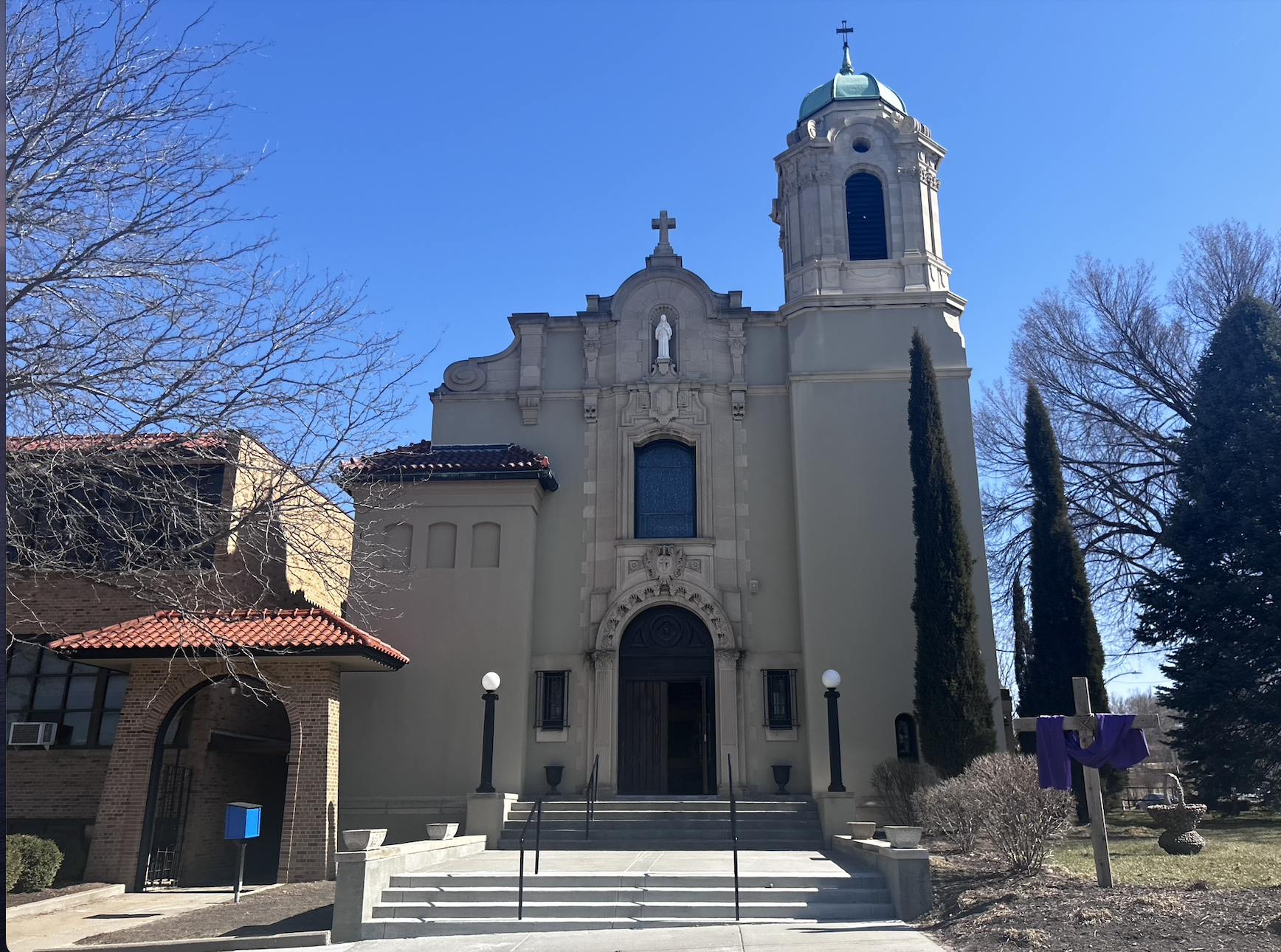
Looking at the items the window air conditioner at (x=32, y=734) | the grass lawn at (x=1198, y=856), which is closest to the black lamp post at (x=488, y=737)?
the window air conditioner at (x=32, y=734)

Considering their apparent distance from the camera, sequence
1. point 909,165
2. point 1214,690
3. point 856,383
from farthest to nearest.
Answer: point 909,165 < point 856,383 < point 1214,690

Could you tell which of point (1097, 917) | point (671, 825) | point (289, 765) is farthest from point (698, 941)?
point (289, 765)

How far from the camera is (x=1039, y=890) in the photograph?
9852 mm

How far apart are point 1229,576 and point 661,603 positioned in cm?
1094

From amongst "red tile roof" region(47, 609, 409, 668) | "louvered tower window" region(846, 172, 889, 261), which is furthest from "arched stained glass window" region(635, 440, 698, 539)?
"red tile roof" region(47, 609, 409, 668)

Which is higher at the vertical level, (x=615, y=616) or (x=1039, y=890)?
(x=615, y=616)

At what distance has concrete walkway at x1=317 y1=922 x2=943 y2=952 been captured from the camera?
9.02 m

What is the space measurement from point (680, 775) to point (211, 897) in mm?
8570

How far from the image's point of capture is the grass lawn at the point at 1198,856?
33.2 ft

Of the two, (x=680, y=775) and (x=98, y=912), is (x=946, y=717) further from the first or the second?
(x=98, y=912)

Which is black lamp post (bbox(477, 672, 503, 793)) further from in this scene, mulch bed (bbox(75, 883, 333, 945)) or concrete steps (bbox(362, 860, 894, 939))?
concrete steps (bbox(362, 860, 894, 939))

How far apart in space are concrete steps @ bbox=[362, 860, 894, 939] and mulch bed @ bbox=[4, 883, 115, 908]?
5.01 metres

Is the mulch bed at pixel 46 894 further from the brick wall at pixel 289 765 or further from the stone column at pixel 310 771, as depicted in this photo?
the stone column at pixel 310 771

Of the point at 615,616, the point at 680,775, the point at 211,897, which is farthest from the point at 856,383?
the point at 211,897
